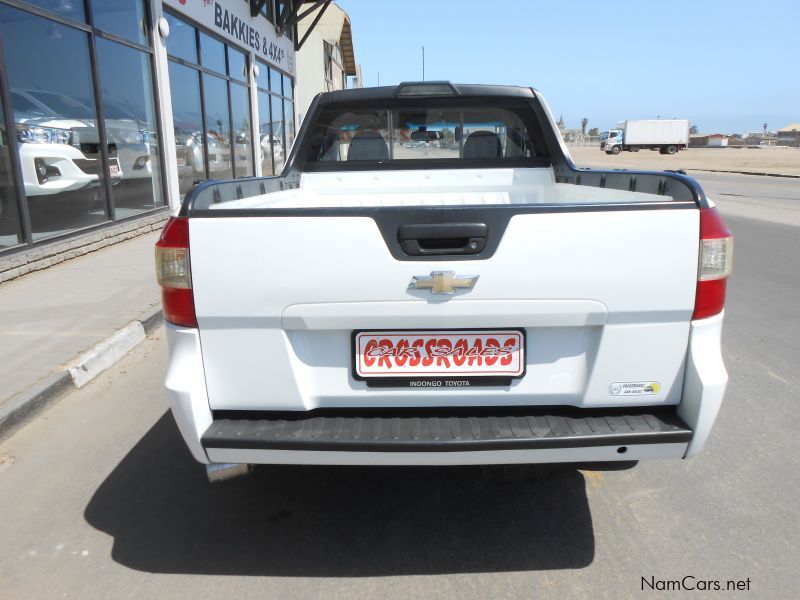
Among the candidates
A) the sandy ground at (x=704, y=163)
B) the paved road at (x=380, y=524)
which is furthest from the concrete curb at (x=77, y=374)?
the sandy ground at (x=704, y=163)

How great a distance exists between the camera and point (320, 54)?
35.0m

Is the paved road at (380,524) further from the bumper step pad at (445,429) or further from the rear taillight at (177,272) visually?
the rear taillight at (177,272)

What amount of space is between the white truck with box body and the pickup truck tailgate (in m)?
64.6

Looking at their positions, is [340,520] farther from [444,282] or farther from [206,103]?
[206,103]

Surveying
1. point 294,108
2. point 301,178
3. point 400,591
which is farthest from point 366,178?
point 294,108

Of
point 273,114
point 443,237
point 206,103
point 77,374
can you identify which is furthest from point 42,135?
point 273,114

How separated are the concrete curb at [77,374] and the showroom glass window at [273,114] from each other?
44.7ft

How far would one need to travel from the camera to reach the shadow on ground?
8.10 ft

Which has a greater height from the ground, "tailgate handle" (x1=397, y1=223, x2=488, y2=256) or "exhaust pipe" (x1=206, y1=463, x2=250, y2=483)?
"tailgate handle" (x1=397, y1=223, x2=488, y2=256)

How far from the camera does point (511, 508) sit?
2.82 m

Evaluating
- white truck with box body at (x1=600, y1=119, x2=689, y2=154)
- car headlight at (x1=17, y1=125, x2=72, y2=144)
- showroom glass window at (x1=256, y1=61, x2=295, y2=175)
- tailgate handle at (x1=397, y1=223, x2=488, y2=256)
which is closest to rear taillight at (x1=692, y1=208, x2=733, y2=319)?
tailgate handle at (x1=397, y1=223, x2=488, y2=256)

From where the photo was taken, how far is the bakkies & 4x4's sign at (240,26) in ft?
40.9

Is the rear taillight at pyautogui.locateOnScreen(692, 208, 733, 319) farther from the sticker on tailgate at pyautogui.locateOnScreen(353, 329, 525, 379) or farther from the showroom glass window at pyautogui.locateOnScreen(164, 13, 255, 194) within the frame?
the showroom glass window at pyautogui.locateOnScreen(164, 13, 255, 194)

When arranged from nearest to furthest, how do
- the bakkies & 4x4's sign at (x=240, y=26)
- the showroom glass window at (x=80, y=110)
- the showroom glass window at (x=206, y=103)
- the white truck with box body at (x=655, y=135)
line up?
1. the showroom glass window at (x=80, y=110)
2. the showroom glass window at (x=206, y=103)
3. the bakkies & 4x4's sign at (x=240, y=26)
4. the white truck with box body at (x=655, y=135)
